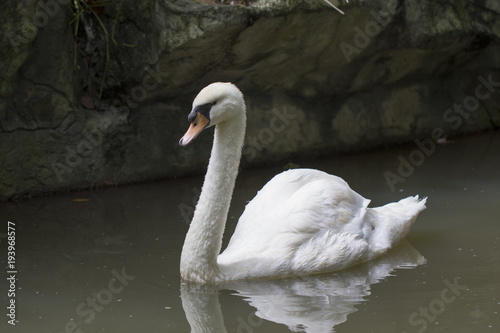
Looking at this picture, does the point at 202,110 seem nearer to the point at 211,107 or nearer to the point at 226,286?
the point at 211,107

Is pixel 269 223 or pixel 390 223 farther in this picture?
pixel 390 223

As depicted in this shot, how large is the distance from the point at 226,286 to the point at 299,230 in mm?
559

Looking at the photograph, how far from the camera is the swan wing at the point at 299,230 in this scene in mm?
4488

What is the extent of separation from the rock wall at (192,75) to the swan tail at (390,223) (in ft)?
7.20

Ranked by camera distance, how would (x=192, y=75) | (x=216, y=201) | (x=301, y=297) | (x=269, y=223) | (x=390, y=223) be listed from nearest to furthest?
(x=301, y=297) < (x=216, y=201) < (x=269, y=223) < (x=390, y=223) < (x=192, y=75)

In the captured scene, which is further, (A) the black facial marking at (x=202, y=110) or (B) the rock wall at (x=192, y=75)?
(B) the rock wall at (x=192, y=75)

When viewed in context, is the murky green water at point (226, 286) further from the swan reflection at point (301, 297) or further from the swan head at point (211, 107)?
the swan head at point (211, 107)

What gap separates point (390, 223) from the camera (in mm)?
5039

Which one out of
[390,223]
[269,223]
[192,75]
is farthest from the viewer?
[192,75]

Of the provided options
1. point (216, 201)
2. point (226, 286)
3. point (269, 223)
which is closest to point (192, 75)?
point (269, 223)

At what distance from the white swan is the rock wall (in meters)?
2.05

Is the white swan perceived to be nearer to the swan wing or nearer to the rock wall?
the swan wing

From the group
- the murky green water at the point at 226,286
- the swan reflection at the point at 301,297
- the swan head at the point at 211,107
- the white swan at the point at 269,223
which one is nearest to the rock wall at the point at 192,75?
the murky green water at the point at 226,286

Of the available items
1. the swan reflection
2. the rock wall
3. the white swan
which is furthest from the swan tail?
the rock wall
